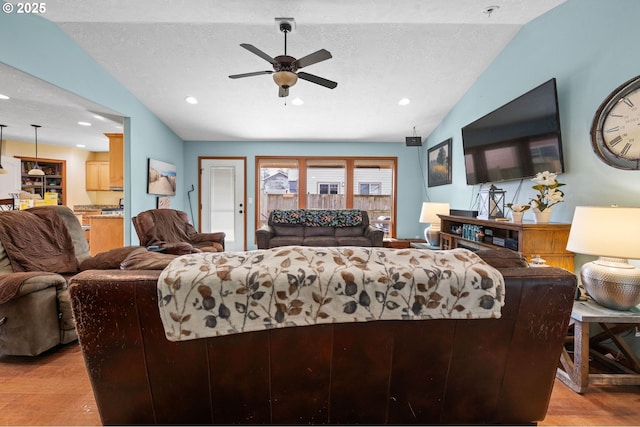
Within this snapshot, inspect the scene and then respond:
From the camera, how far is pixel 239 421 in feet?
3.82

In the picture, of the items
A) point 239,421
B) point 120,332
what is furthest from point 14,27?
point 239,421

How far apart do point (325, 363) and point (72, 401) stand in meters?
1.51

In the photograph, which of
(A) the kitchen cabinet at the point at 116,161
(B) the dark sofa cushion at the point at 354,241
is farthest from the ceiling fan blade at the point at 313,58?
(A) the kitchen cabinet at the point at 116,161

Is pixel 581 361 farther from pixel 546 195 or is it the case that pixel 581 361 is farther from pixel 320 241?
pixel 320 241

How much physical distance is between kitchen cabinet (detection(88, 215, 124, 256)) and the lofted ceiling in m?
1.55

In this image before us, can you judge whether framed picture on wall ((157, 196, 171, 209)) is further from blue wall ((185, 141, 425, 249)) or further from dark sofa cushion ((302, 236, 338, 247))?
dark sofa cushion ((302, 236, 338, 247))

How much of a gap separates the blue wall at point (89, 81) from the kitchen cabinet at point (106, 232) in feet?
0.61

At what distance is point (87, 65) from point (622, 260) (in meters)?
5.25

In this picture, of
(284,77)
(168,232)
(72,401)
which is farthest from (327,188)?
(72,401)

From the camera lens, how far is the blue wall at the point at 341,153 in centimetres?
605

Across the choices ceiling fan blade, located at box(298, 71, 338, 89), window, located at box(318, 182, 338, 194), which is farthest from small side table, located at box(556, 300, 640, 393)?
window, located at box(318, 182, 338, 194)

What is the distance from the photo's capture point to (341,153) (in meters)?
6.07

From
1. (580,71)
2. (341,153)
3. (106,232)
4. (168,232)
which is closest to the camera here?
(580,71)

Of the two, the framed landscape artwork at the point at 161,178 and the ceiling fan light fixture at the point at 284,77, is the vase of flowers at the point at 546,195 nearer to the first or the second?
the ceiling fan light fixture at the point at 284,77
